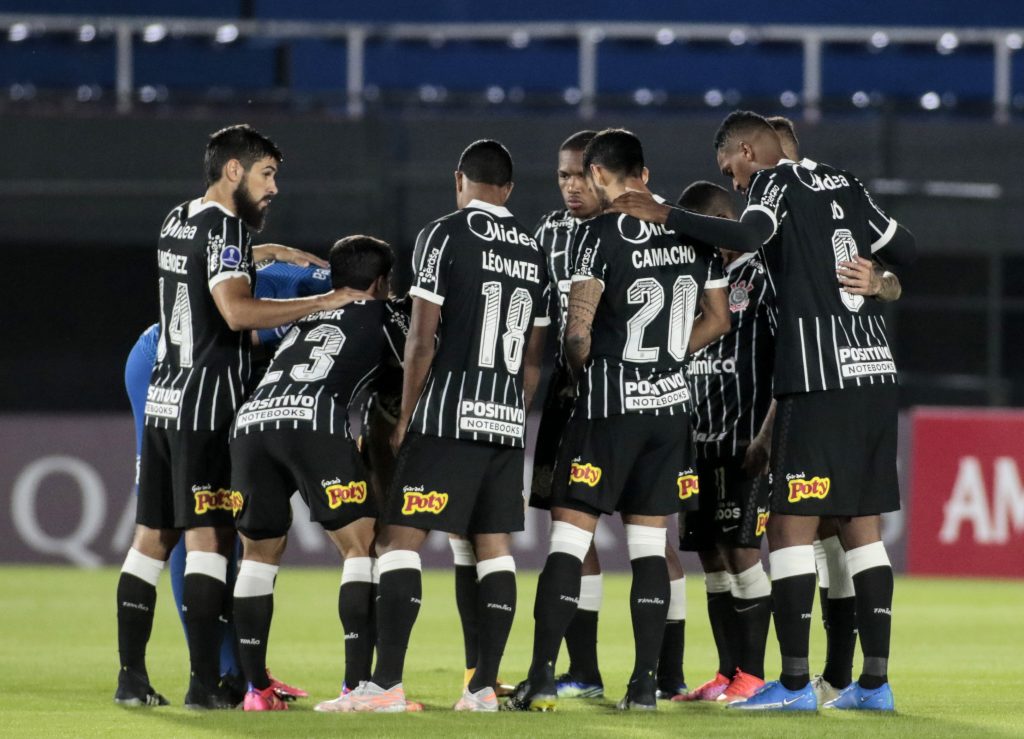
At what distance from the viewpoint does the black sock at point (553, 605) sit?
21.3ft

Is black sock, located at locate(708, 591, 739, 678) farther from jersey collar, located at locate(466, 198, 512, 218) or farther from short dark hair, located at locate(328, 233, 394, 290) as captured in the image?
short dark hair, located at locate(328, 233, 394, 290)

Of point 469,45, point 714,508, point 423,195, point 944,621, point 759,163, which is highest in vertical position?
point 469,45

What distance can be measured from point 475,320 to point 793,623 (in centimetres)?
170

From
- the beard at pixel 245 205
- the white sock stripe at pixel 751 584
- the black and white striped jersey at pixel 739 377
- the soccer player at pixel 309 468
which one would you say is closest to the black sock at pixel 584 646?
the white sock stripe at pixel 751 584

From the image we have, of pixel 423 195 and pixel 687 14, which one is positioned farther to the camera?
pixel 687 14

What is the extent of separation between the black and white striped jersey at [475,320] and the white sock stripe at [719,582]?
48.0 inches

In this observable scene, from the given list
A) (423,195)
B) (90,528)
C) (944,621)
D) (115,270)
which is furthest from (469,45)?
(944,621)

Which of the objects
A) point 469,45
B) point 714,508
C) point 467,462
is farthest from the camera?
point 469,45

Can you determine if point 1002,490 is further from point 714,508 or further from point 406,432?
point 406,432

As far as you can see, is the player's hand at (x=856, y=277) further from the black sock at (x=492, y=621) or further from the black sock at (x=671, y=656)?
the black sock at (x=492, y=621)

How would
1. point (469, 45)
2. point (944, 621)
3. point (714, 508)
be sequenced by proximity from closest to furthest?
point (714, 508)
point (944, 621)
point (469, 45)

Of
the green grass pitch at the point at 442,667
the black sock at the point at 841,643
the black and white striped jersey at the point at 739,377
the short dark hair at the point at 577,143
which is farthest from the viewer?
the short dark hair at the point at 577,143

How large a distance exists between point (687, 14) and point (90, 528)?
7.91 meters

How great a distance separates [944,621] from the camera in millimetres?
10578
